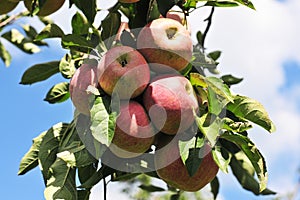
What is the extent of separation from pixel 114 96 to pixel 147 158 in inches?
8.7

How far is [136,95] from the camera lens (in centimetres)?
121

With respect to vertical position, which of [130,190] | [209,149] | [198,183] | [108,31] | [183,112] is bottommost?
[130,190]

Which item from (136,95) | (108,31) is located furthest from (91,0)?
(136,95)

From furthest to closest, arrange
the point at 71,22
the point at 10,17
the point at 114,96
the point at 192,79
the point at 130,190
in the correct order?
the point at 130,190, the point at 10,17, the point at 71,22, the point at 192,79, the point at 114,96

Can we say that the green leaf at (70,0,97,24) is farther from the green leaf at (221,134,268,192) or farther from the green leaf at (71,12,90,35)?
the green leaf at (221,134,268,192)

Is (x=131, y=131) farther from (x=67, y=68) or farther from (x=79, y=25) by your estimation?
(x=79, y=25)

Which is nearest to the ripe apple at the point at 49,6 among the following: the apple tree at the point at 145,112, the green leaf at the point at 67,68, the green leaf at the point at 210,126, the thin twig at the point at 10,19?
the apple tree at the point at 145,112

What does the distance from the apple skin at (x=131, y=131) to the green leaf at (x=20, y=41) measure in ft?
4.57

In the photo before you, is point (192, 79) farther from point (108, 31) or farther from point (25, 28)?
point (25, 28)

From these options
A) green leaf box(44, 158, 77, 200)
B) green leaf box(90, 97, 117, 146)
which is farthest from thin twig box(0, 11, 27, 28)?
green leaf box(90, 97, 117, 146)

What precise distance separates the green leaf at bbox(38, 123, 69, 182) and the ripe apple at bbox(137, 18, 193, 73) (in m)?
0.34

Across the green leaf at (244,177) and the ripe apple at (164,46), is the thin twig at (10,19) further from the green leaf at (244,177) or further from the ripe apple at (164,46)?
the ripe apple at (164,46)

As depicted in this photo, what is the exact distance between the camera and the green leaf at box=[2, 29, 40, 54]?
252 cm

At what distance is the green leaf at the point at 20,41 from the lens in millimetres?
2518
